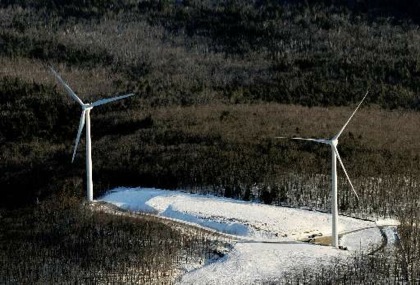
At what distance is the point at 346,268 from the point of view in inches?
1540

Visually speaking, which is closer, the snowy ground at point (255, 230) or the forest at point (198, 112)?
the snowy ground at point (255, 230)

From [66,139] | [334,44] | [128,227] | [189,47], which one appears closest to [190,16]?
[189,47]

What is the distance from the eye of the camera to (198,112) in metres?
81.0

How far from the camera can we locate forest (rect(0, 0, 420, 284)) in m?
46.4

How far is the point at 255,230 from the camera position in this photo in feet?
148

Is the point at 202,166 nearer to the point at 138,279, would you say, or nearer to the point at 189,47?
the point at 138,279

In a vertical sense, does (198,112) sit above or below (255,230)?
above

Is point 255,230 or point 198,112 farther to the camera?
point 198,112

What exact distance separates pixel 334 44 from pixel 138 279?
74.3m

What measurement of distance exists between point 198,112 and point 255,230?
3695 cm

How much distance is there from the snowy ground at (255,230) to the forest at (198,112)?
171cm

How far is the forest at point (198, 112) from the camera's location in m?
46.4

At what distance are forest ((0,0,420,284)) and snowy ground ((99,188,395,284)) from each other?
1.71 m

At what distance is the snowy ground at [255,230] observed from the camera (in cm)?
3950
